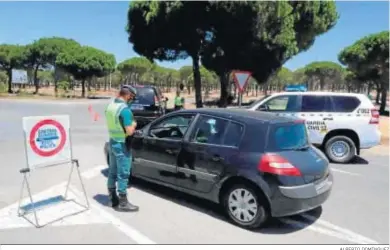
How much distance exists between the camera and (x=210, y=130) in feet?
19.0

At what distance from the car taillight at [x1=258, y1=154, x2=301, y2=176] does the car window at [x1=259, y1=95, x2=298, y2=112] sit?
227 inches

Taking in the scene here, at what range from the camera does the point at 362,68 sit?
38969mm

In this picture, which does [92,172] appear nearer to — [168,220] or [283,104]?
[168,220]

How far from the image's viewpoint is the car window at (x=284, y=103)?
1066 cm

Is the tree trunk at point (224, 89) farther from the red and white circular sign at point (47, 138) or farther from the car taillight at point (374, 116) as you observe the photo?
the red and white circular sign at point (47, 138)

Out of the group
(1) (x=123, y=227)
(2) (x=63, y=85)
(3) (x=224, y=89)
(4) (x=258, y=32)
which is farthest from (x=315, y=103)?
(2) (x=63, y=85)

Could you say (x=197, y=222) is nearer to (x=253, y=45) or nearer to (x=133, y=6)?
(x=253, y=45)

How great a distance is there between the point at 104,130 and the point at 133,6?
16.3m

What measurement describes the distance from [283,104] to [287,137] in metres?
5.51

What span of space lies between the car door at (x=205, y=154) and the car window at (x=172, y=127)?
32cm

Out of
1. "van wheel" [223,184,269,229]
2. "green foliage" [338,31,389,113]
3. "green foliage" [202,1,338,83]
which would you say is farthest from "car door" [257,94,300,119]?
"green foliage" [338,31,389,113]

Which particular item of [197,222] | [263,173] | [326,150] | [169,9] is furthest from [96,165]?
[169,9]

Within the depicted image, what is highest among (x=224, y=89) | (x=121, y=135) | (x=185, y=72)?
(x=185, y=72)

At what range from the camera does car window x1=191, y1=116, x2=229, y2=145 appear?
18.6 feet
